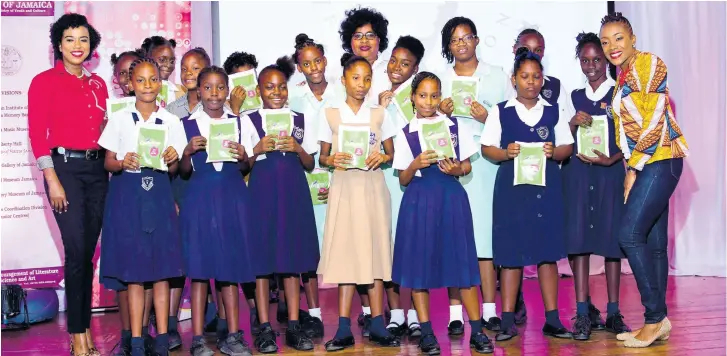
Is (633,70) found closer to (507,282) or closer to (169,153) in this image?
(507,282)

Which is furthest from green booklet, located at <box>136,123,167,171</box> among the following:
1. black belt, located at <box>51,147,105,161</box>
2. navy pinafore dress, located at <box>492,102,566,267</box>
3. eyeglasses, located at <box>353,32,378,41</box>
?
navy pinafore dress, located at <box>492,102,566,267</box>

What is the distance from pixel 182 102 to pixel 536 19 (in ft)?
11.1

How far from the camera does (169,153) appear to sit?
4777 mm

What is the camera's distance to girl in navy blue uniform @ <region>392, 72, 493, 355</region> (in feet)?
16.1

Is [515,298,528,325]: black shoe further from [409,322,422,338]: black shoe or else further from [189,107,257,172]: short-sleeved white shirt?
[189,107,257,172]: short-sleeved white shirt

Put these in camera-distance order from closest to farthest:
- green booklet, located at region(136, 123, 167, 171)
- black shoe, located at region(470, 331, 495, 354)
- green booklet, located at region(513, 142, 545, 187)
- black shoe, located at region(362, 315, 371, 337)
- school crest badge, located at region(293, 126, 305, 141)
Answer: green booklet, located at region(136, 123, 167, 171) < black shoe, located at region(470, 331, 495, 354) < green booklet, located at region(513, 142, 545, 187) < school crest badge, located at region(293, 126, 305, 141) < black shoe, located at region(362, 315, 371, 337)

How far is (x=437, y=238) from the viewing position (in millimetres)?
4941

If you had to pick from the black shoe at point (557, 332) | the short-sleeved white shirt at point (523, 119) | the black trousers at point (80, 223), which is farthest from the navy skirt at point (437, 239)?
the black trousers at point (80, 223)

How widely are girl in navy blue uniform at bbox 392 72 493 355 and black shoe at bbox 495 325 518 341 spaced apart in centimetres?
25

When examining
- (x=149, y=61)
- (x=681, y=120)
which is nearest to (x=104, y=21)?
(x=149, y=61)

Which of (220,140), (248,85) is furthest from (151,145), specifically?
(248,85)

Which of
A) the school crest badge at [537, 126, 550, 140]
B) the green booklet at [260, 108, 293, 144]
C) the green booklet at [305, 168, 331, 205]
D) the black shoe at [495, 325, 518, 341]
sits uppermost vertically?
the green booklet at [260, 108, 293, 144]

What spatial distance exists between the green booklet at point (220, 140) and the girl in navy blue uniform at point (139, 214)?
0.61 ft

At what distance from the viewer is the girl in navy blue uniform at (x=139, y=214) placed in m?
4.75
